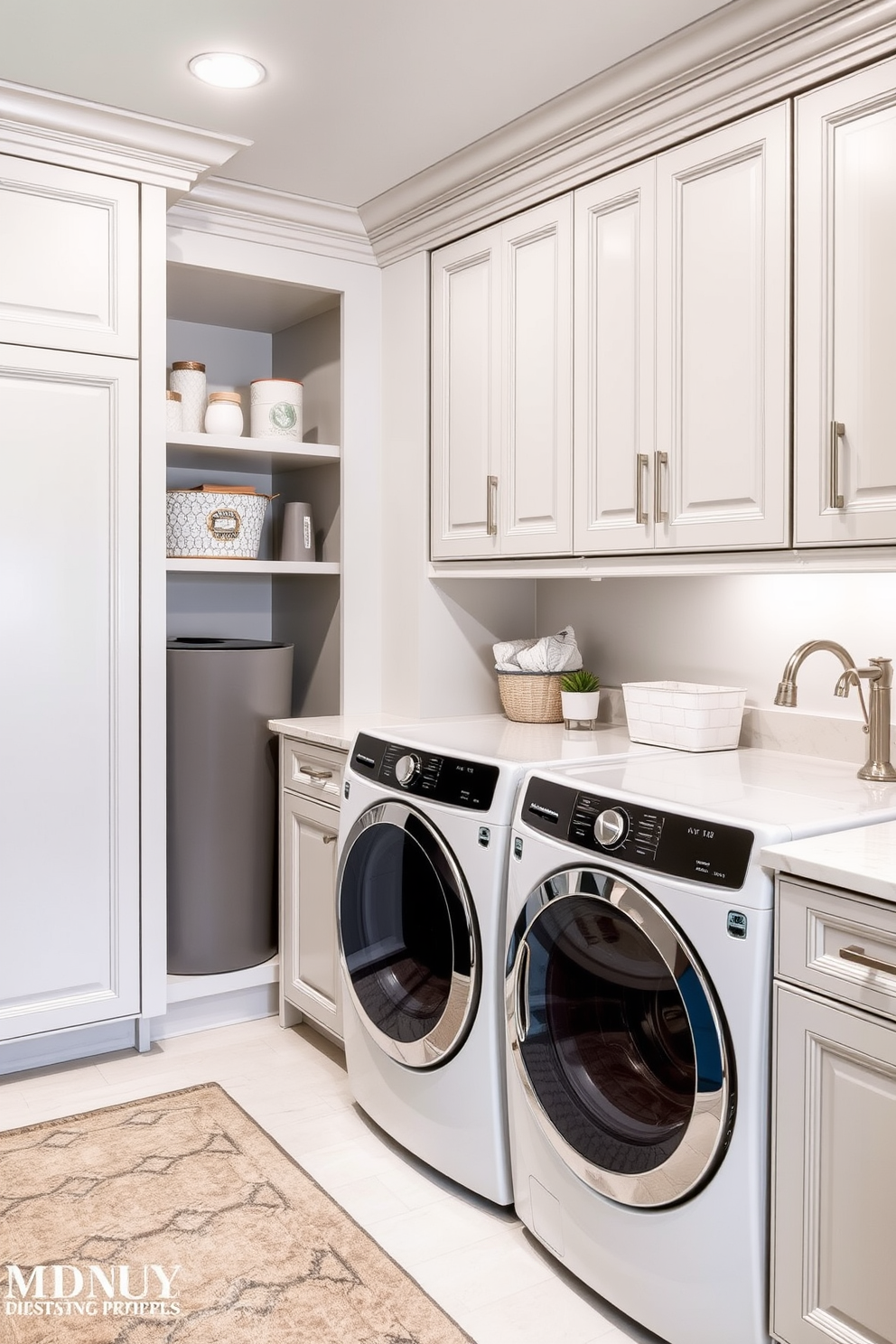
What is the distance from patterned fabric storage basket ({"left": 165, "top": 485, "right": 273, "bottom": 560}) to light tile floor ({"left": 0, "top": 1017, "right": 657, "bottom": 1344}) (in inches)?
54.3

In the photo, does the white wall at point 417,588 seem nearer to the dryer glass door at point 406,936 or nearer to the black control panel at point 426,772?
the black control panel at point 426,772

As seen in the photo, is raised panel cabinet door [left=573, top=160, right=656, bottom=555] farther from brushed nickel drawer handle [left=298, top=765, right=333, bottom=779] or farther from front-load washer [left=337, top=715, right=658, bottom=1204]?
brushed nickel drawer handle [left=298, top=765, right=333, bottom=779]

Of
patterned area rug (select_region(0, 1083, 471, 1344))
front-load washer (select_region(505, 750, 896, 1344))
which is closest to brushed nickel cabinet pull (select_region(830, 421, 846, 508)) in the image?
front-load washer (select_region(505, 750, 896, 1344))

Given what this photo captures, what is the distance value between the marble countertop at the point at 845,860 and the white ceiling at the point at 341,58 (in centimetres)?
157

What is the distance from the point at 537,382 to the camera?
2674 millimetres

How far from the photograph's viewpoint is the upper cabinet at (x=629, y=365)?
2.09 metres

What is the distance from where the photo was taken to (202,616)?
3.49 meters

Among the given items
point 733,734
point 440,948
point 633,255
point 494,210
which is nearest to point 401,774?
point 440,948

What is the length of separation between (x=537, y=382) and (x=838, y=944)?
165cm

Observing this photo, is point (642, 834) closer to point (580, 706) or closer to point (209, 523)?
point (580, 706)

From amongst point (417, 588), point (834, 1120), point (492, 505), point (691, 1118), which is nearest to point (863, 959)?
point (834, 1120)

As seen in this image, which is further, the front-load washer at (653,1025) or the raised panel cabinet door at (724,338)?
the raised panel cabinet door at (724,338)

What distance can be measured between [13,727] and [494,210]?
1.79 m

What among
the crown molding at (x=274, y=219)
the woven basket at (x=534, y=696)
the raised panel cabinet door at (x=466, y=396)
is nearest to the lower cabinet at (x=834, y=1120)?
the woven basket at (x=534, y=696)
